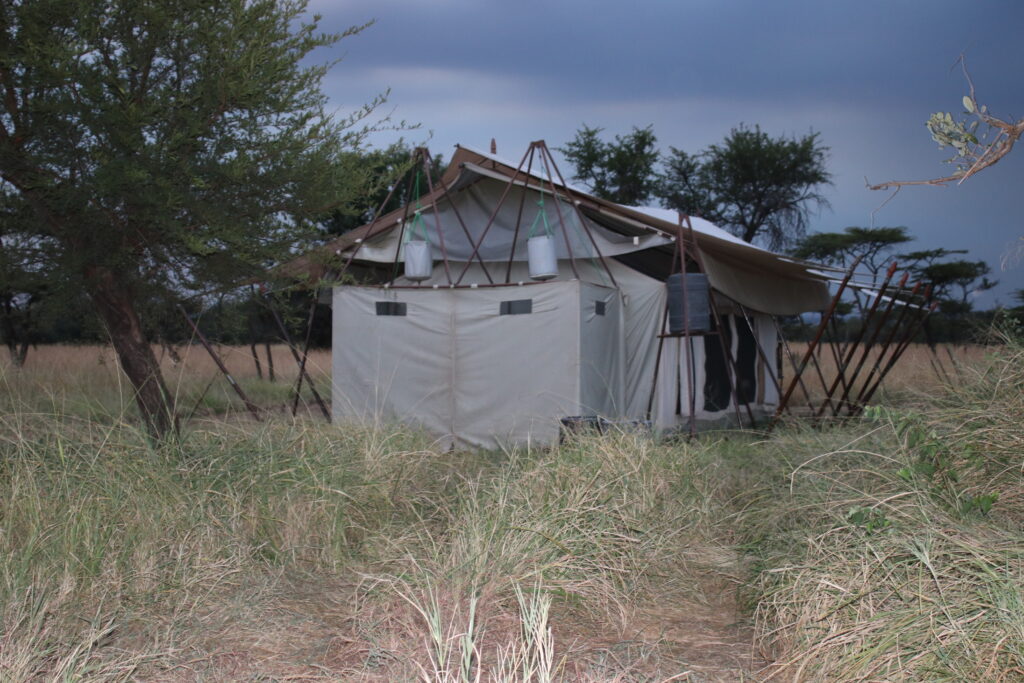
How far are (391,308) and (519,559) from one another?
4.63 m

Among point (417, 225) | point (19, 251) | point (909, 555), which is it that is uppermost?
point (417, 225)

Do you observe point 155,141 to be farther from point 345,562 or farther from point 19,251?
point 345,562

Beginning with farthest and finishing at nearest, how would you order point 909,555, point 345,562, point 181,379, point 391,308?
point 181,379 → point 391,308 → point 345,562 → point 909,555

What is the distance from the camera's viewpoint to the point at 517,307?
7.43m

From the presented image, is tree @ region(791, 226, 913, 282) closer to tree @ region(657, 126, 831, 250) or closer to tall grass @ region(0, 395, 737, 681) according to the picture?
tree @ region(657, 126, 831, 250)

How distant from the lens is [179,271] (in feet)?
19.7

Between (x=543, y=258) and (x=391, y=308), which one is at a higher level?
(x=543, y=258)

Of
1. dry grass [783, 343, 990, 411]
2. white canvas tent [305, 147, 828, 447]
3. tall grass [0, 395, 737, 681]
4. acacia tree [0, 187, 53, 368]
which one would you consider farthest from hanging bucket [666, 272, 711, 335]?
acacia tree [0, 187, 53, 368]

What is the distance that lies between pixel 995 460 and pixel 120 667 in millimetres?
3387

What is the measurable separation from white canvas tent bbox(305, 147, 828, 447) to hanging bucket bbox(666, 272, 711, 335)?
36 cm

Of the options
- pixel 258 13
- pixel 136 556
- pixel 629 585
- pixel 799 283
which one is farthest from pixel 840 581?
pixel 799 283

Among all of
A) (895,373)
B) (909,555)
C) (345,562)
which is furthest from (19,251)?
(895,373)

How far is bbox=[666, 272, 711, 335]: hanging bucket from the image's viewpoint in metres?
7.13

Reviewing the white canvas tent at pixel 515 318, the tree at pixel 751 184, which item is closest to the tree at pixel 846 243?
the tree at pixel 751 184
